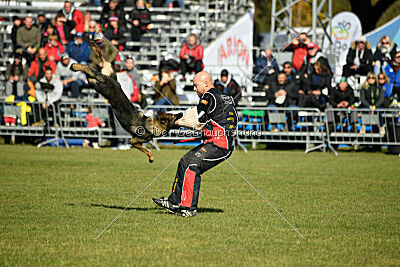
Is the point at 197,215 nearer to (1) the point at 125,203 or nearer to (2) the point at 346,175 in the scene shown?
(1) the point at 125,203

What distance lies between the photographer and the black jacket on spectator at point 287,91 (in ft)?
69.1

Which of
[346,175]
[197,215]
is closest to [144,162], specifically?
[346,175]

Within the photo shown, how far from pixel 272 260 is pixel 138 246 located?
1.36m

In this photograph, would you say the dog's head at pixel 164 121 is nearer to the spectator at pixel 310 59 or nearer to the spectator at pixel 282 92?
the spectator at pixel 282 92

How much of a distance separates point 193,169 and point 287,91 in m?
12.5

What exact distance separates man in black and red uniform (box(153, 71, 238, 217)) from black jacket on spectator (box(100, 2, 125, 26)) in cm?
1685

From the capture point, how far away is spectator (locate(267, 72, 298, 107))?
2100cm

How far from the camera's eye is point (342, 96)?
69.4 ft

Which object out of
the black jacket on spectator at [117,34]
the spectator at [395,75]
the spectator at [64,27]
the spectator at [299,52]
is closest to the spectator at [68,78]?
the black jacket on spectator at [117,34]

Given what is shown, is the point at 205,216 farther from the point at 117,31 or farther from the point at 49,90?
the point at 117,31

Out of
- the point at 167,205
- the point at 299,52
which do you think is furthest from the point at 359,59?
the point at 167,205

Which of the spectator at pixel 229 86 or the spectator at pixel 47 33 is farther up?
the spectator at pixel 47 33

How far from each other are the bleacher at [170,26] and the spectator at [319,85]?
5084 millimetres

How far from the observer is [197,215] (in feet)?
30.6
